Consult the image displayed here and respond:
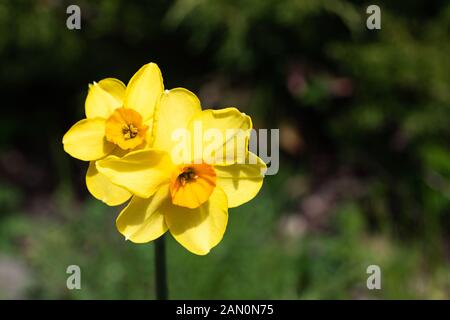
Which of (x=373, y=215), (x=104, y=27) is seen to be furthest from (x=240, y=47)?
(x=373, y=215)

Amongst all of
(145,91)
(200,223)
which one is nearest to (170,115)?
(145,91)

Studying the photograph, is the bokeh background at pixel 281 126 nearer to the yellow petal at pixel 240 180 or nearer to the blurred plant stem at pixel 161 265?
the blurred plant stem at pixel 161 265

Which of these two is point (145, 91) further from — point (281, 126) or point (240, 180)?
point (281, 126)

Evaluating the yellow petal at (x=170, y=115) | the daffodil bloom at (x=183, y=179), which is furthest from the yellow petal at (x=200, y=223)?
the yellow petal at (x=170, y=115)

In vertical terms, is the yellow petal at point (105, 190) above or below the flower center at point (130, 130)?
below

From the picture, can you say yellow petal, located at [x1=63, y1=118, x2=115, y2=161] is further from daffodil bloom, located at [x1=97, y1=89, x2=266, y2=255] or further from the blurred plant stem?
the blurred plant stem

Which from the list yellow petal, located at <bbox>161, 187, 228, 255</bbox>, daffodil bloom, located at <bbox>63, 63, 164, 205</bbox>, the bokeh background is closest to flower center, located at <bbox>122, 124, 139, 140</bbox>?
daffodil bloom, located at <bbox>63, 63, 164, 205</bbox>
